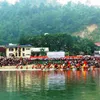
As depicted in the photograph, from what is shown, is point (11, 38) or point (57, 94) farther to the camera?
point (11, 38)

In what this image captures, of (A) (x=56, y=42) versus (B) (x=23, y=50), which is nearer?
(B) (x=23, y=50)

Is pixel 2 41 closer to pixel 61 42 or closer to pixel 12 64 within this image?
pixel 61 42

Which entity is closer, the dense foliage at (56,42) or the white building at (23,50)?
the white building at (23,50)

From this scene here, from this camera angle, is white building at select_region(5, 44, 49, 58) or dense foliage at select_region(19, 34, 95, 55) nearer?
white building at select_region(5, 44, 49, 58)

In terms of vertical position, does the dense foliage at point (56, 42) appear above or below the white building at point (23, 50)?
above

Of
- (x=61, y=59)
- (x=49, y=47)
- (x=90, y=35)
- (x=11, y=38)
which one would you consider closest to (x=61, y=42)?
(x=49, y=47)

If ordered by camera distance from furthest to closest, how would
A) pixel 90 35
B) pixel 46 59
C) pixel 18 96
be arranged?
pixel 90 35
pixel 46 59
pixel 18 96

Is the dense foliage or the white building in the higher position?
the dense foliage

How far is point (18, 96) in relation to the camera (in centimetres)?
2884

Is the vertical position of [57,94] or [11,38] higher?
[11,38]

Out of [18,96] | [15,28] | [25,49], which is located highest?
[15,28]

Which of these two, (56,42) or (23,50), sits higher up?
(56,42)

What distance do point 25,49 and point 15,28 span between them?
80.7m

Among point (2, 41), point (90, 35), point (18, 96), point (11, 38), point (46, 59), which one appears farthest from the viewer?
point (90, 35)
